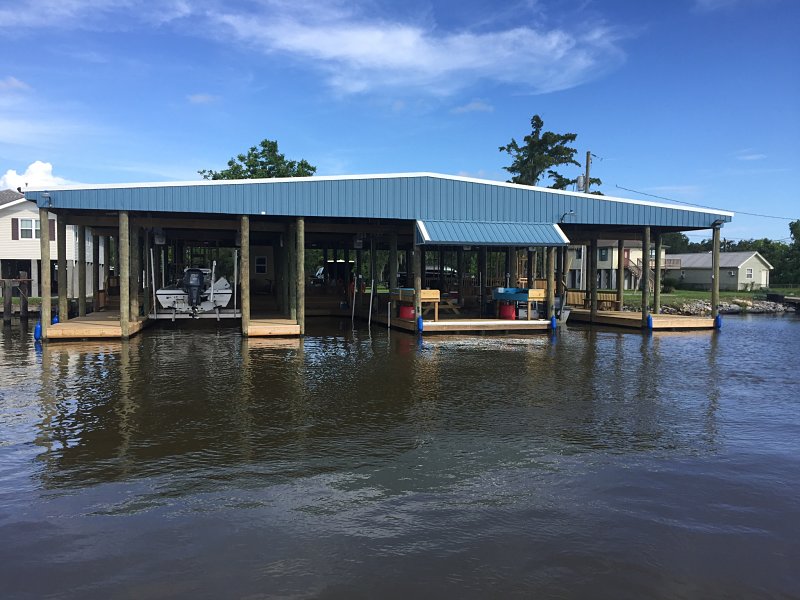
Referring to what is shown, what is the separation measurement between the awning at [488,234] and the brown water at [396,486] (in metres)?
9.52

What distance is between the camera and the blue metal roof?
764 inches

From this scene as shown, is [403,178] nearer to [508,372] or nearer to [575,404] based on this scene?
[508,372]

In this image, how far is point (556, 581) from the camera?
4625 millimetres

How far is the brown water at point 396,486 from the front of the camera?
469 cm

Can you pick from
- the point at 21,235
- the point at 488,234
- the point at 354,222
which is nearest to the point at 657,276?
the point at 488,234

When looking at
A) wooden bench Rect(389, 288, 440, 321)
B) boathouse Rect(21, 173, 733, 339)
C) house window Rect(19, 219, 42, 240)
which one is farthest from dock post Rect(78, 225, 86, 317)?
house window Rect(19, 219, 42, 240)

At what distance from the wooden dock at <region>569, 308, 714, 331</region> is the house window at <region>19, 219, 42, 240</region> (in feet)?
107

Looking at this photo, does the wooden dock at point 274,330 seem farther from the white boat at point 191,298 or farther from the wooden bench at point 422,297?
the wooden bench at point 422,297

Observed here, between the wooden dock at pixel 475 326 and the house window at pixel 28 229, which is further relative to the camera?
the house window at pixel 28 229

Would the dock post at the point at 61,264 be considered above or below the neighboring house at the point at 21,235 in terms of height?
below

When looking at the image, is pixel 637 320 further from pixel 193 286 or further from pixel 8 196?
pixel 8 196

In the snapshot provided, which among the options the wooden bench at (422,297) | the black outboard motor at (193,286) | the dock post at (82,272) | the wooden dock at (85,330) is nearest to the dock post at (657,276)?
the wooden bench at (422,297)

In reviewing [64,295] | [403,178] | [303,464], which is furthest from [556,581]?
[64,295]

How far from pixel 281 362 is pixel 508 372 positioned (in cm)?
550
